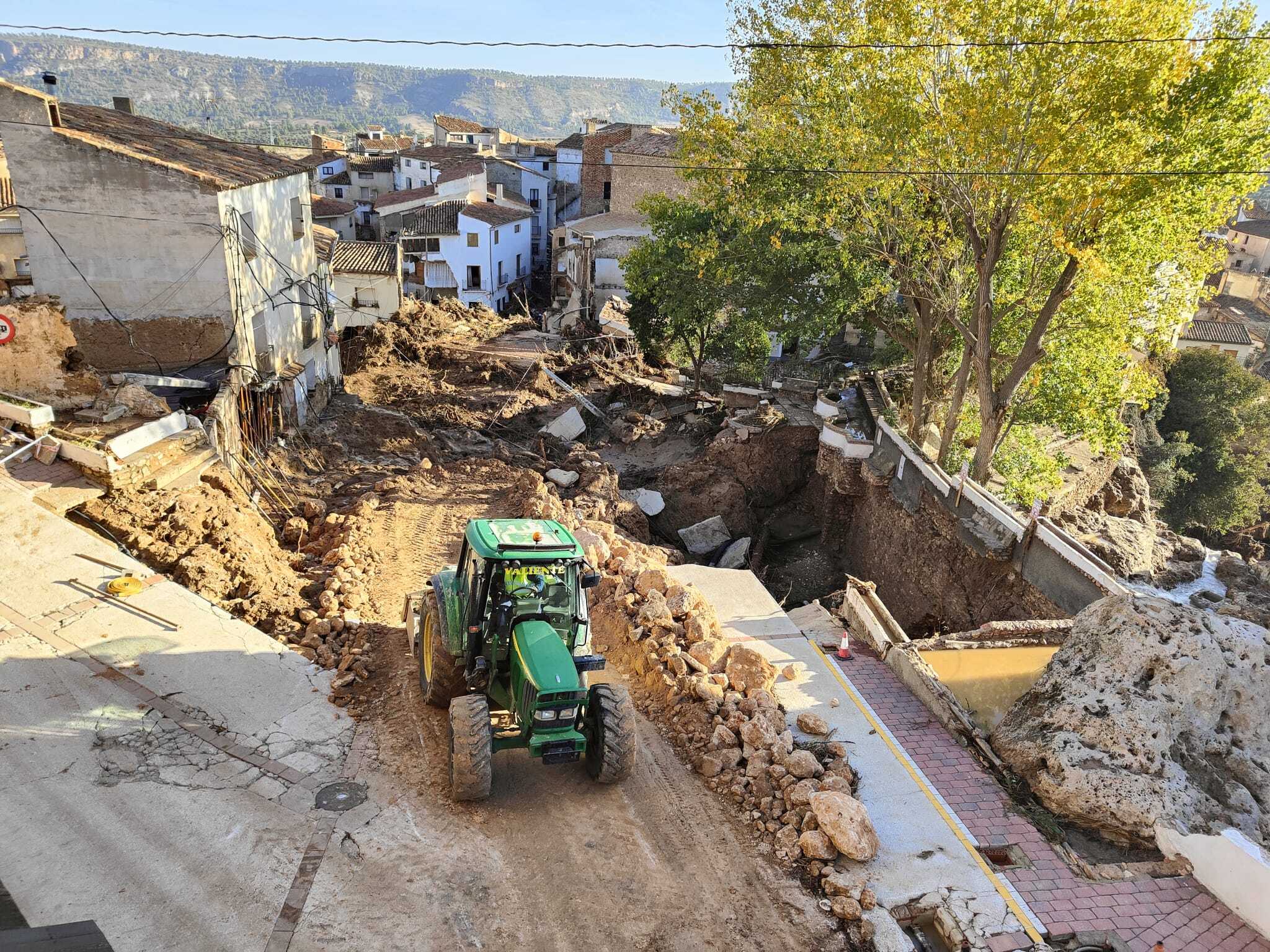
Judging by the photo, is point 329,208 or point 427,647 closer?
point 427,647

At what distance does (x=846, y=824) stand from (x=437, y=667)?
176 inches

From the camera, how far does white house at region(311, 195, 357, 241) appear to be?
46.9m

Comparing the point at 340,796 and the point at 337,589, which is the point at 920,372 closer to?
the point at 337,589

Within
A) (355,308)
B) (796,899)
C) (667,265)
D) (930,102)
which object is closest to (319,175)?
(355,308)

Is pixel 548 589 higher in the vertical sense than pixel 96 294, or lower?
lower

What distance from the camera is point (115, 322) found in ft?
54.6

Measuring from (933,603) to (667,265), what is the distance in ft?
45.8

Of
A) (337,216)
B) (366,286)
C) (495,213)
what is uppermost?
(495,213)

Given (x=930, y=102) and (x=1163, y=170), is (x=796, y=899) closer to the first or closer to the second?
(x=1163, y=170)

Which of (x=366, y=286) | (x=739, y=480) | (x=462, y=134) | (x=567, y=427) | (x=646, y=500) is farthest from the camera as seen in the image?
(x=462, y=134)

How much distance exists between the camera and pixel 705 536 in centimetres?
1898

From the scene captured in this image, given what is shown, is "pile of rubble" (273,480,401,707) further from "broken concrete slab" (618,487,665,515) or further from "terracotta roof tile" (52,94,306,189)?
"terracotta roof tile" (52,94,306,189)

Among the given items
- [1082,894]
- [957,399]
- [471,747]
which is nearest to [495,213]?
[957,399]

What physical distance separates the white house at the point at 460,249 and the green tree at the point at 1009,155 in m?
26.8
